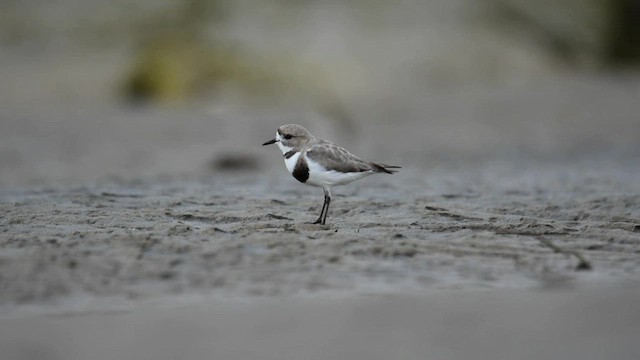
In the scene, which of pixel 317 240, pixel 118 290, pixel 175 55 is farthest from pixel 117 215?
pixel 175 55

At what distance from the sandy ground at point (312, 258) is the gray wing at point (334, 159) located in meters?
0.35

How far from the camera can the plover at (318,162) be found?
6.11 m

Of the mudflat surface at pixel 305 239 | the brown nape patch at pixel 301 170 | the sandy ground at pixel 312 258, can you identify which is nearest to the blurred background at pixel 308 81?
the sandy ground at pixel 312 258

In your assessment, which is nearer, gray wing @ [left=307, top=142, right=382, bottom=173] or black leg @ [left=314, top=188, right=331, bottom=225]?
gray wing @ [left=307, top=142, right=382, bottom=173]

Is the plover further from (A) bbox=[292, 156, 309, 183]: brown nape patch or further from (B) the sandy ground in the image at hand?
(B) the sandy ground

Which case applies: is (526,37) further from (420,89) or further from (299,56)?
(299,56)

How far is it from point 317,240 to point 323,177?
78cm

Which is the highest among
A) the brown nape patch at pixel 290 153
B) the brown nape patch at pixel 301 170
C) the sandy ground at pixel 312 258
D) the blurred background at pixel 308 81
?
the blurred background at pixel 308 81

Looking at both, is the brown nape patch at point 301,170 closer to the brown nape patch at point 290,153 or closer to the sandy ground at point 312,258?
the brown nape patch at point 290,153

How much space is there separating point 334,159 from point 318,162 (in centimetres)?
10

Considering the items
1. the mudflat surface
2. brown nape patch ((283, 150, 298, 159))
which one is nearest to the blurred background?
the mudflat surface

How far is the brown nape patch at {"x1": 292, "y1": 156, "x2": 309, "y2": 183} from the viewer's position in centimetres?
610

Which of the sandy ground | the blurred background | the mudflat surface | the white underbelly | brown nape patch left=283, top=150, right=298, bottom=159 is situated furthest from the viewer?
the blurred background

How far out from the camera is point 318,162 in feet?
20.0
